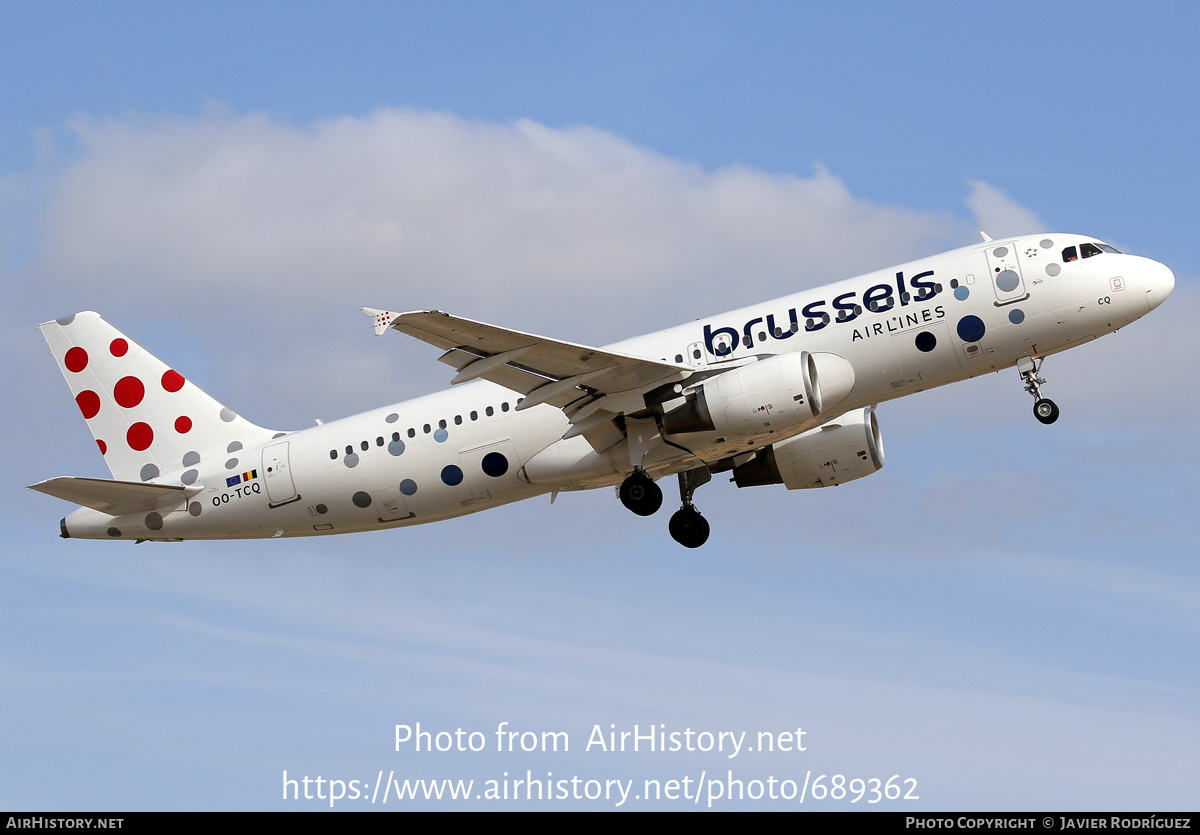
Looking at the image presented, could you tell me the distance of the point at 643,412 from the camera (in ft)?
101

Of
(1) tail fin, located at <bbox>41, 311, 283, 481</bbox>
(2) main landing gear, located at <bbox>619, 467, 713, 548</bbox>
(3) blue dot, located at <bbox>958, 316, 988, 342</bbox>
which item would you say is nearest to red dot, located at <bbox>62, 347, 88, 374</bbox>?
(1) tail fin, located at <bbox>41, 311, 283, 481</bbox>

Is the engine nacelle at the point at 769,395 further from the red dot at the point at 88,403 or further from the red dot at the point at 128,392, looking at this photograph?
the red dot at the point at 88,403

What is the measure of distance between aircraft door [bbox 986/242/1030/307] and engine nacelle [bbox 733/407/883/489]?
603cm

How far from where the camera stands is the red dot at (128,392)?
120 feet

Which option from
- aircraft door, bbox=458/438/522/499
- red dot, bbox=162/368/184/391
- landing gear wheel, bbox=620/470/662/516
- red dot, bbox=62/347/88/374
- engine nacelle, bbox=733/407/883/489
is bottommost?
landing gear wheel, bbox=620/470/662/516

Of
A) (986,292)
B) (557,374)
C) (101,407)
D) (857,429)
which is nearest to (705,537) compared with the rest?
(857,429)

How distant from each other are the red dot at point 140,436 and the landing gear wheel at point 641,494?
13731mm

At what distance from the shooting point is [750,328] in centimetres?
3080

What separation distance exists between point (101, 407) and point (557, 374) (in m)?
14.7

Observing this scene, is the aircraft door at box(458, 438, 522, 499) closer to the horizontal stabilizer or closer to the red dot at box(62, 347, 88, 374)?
the horizontal stabilizer

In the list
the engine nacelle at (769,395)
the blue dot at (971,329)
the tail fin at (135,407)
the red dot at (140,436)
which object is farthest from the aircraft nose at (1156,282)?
the red dot at (140,436)

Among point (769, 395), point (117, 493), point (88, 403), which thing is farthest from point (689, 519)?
point (88, 403)

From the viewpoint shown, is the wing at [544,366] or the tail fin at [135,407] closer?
the wing at [544,366]

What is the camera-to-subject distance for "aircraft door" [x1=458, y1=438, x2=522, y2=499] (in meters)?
32.0
